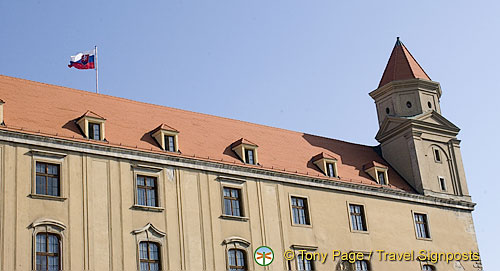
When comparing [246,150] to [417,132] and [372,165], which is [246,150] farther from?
[417,132]

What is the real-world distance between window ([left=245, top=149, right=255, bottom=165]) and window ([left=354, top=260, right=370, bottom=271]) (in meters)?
7.40

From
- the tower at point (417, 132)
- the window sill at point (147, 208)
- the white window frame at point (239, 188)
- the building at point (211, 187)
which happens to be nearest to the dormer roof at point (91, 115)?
the building at point (211, 187)

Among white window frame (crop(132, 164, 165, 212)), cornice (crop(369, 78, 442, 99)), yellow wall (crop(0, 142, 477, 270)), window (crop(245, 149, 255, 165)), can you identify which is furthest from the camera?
cornice (crop(369, 78, 442, 99))

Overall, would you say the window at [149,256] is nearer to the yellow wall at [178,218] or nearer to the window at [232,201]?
the yellow wall at [178,218]

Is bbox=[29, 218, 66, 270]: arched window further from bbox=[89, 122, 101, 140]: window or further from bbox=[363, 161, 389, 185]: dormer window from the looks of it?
bbox=[363, 161, 389, 185]: dormer window

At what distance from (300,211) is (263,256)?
11.9 ft

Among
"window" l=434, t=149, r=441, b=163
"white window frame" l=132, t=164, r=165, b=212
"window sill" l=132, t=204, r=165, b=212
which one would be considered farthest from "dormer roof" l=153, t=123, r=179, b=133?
"window" l=434, t=149, r=441, b=163

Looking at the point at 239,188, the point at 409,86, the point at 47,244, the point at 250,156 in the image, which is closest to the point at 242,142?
the point at 250,156

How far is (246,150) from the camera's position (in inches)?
1448

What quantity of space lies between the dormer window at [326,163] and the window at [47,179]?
14.9 meters

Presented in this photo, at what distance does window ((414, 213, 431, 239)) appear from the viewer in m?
40.9

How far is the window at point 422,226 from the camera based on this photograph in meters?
40.9

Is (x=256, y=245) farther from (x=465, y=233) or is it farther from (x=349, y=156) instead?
(x=465, y=233)

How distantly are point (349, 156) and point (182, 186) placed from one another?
13415mm
